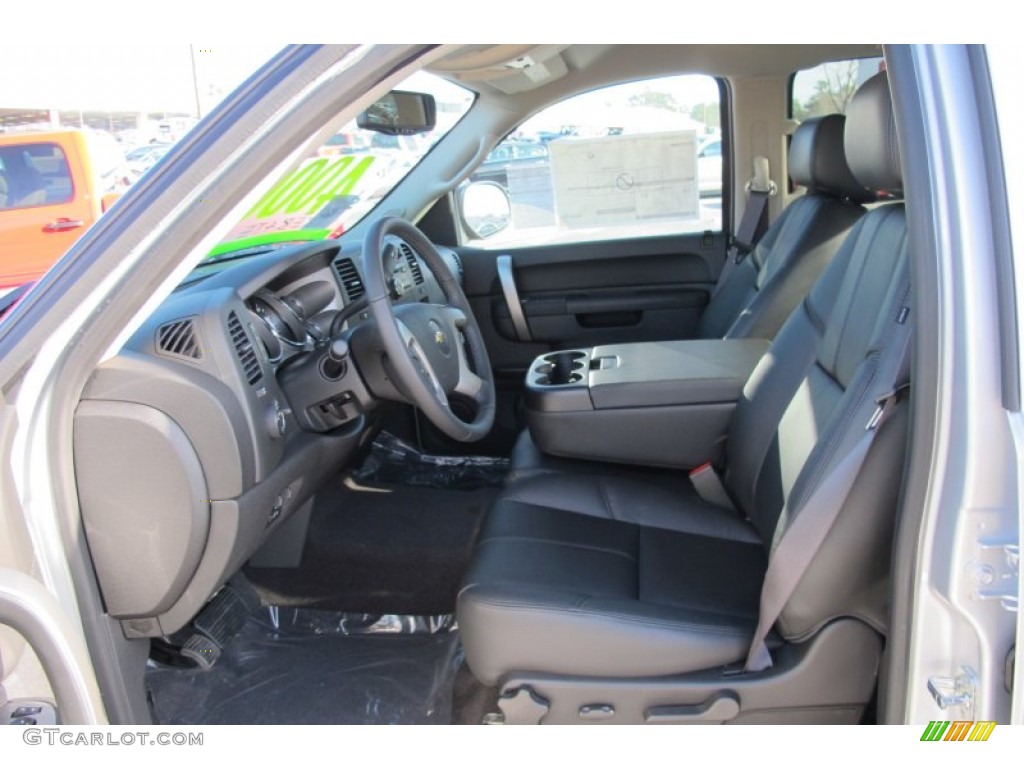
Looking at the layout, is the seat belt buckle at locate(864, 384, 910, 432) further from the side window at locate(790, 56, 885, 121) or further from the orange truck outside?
the orange truck outside

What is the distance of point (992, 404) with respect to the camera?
3.18 feet

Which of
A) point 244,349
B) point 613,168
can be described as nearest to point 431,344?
point 244,349

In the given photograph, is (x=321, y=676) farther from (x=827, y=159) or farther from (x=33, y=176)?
(x=33, y=176)

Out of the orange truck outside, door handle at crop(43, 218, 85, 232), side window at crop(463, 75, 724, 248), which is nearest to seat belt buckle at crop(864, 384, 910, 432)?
side window at crop(463, 75, 724, 248)

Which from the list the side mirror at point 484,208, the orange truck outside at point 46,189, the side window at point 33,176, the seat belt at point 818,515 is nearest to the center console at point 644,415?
the seat belt at point 818,515

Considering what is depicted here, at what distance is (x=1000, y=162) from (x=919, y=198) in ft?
0.35

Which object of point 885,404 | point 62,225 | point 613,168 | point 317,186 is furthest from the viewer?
point 62,225

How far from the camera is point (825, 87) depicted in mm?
2877

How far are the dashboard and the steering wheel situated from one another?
150mm

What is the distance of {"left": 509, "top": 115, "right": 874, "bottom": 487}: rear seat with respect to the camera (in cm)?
→ 216

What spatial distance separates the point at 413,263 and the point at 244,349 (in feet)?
2.70
